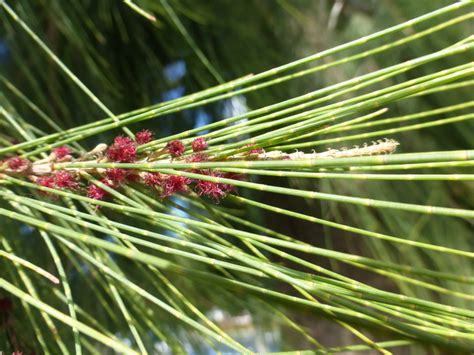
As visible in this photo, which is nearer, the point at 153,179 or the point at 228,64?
the point at 153,179

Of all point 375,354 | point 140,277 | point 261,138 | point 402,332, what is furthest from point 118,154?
point 375,354

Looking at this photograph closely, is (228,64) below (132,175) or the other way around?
the other way around

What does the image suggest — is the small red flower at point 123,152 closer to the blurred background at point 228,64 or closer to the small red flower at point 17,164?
the small red flower at point 17,164

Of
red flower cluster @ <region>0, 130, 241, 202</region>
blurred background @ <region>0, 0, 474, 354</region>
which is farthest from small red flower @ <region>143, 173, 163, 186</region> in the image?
blurred background @ <region>0, 0, 474, 354</region>

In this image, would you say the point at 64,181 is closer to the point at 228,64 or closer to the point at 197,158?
the point at 197,158

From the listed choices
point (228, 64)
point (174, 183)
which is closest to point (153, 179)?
point (174, 183)

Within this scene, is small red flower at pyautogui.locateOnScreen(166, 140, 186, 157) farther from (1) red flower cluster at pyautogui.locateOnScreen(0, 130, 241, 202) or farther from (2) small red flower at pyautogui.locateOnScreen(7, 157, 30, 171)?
(2) small red flower at pyautogui.locateOnScreen(7, 157, 30, 171)
